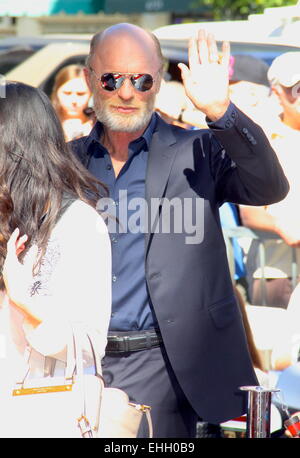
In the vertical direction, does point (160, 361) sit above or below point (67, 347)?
below

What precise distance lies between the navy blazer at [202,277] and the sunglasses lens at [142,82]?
→ 0.26 m

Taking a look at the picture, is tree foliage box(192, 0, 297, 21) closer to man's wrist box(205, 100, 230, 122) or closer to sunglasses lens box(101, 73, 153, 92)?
sunglasses lens box(101, 73, 153, 92)

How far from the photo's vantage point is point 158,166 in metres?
3.28

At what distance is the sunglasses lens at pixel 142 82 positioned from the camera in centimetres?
338

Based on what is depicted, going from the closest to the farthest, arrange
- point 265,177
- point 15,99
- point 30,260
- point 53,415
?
point 53,415, point 30,260, point 15,99, point 265,177

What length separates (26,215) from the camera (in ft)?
8.42

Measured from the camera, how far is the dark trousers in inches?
125

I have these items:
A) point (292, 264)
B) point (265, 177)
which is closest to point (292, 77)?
point (292, 264)

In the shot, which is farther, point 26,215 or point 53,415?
point 26,215

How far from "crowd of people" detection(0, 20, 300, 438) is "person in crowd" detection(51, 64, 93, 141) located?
3.10 m

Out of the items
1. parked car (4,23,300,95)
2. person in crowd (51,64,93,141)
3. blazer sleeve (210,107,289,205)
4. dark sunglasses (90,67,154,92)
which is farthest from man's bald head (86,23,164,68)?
parked car (4,23,300,95)

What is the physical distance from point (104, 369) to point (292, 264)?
2352 millimetres

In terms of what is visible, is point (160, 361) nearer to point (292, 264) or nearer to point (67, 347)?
point (67, 347)

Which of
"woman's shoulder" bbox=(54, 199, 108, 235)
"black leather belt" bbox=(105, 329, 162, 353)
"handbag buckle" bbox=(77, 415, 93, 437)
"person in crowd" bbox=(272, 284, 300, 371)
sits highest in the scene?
"woman's shoulder" bbox=(54, 199, 108, 235)
